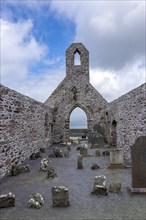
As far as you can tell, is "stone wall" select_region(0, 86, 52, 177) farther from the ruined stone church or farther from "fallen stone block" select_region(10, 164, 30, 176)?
"fallen stone block" select_region(10, 164, 30, 176)

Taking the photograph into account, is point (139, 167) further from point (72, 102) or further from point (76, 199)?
point (72, 102)

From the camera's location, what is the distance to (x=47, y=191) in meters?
6.29

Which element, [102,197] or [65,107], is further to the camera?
[65,107]

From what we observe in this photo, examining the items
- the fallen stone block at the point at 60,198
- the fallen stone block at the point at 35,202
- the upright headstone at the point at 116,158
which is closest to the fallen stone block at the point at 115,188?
the fallen stone block at the point at 60,198

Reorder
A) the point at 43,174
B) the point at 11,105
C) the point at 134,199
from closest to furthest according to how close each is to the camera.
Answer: the point at 134,199, the point at 43,174, the point at 11,105

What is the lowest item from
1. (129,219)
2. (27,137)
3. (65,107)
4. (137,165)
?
(129,219)

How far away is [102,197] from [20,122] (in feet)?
18.3

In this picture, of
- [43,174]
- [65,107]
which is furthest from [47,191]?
[65,107]

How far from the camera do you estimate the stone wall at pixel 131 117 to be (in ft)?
30.1

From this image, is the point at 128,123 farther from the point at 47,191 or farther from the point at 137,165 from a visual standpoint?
the point at 47,191

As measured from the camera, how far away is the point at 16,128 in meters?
9.55

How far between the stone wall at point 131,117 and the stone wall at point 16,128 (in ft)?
15.8

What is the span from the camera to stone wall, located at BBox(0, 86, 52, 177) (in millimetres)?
8141

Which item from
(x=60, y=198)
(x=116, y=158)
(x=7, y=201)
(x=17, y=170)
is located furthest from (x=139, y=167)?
(x=17, y=170)
